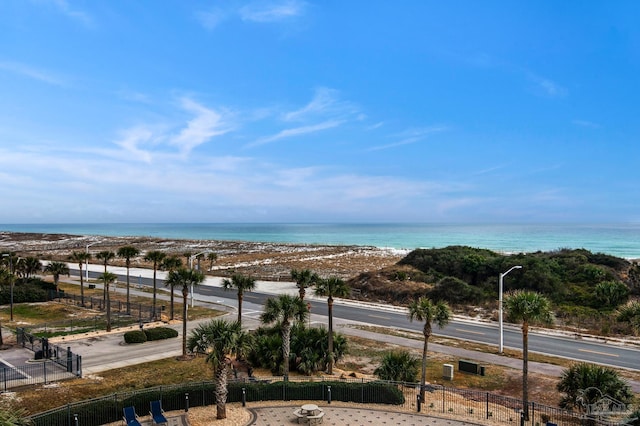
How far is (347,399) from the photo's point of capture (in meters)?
25.3

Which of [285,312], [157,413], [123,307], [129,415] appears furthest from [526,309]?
[123,307]

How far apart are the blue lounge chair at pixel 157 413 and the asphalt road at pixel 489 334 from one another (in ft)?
96.9

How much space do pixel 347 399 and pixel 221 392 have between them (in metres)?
7.28

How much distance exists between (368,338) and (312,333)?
9740mm

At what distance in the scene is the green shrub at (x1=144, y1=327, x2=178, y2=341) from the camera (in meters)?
39.3

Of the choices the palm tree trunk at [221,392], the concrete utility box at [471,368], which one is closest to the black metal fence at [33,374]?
the palm tree trunk at [221,392]

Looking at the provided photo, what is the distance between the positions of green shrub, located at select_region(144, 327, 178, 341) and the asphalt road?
584 inches

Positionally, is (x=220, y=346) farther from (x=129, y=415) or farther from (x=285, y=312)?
(x=285, y=312)

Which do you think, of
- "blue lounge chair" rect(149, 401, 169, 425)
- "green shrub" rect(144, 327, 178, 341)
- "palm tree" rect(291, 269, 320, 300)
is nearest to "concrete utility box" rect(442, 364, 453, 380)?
"palm tree" rect(291, 269, 320, 300)

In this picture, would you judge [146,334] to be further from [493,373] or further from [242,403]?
[493,373]

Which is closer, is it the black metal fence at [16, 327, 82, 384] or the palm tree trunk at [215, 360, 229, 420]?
the palm tree trunk at [215, 360, 229, 420]

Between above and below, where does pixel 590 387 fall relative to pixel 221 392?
above

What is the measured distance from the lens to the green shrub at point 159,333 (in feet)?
129

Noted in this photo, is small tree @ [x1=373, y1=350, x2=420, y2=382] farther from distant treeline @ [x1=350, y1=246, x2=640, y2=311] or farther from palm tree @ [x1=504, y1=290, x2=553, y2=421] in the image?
distant treeline @ [x1=350, y1=246, x2=640, y2=311]
